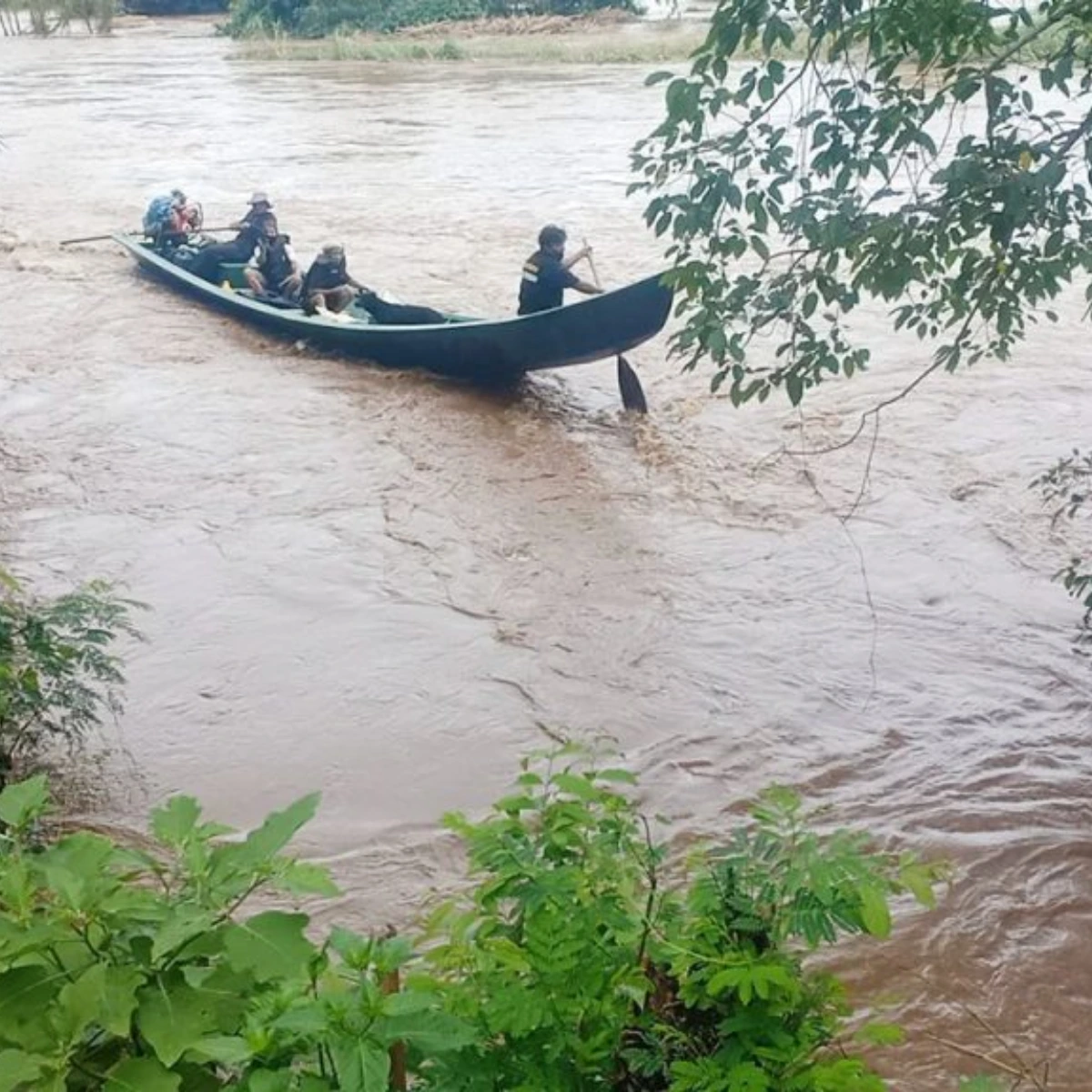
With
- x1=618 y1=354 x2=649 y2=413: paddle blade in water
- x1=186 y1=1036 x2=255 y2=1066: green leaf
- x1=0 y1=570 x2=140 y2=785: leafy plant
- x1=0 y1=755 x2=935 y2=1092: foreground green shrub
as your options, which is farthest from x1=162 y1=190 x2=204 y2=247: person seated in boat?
x1=186 y1=1036 x2=255 y2=1066: green leaf

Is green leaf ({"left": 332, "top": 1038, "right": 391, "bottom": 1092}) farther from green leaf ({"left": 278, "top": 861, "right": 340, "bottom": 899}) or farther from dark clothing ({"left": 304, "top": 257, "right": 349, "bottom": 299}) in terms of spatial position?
dark clothing ({"left": 304, "top": 257, "right": 349, "bottom": 299})

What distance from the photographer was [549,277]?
9.59m

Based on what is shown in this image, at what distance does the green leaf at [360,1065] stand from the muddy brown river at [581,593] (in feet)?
6.52

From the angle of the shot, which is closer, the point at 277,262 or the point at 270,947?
the point at 270,947

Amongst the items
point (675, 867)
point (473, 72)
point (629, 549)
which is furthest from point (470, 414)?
point (473, 72)

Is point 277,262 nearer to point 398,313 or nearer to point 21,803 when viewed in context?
point 398,313

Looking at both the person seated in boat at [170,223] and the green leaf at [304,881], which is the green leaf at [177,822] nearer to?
the green leaf at [304,881]

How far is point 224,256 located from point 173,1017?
11424mm

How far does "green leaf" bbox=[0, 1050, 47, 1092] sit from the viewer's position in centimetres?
172

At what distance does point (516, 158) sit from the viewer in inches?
757

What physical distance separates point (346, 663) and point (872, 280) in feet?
10.8

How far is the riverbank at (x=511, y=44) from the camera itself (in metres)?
31.2

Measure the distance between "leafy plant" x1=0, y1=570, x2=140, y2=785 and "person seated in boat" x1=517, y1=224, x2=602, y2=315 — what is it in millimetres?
5095

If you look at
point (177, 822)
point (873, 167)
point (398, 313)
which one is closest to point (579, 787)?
point (177, 822)
